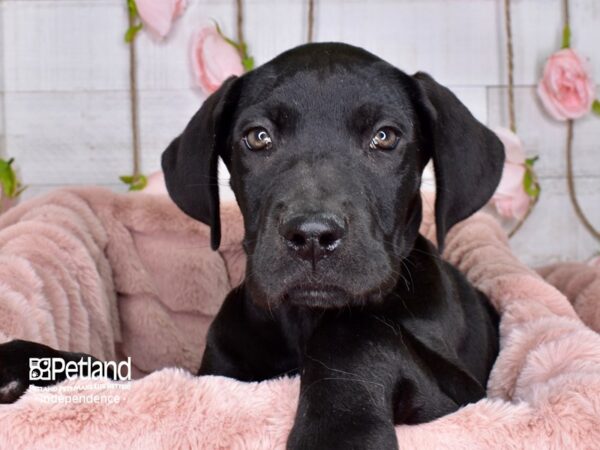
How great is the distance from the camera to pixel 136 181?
3.60m

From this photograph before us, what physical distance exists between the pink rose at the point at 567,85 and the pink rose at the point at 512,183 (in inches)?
10.1

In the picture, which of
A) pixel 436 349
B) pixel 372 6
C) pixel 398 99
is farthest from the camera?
pixel 372 6

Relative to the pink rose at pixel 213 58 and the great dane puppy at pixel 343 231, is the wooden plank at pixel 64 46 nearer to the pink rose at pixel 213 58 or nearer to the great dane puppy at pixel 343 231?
the pink rose at pixel 213 58

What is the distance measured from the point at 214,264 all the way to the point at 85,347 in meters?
0.66

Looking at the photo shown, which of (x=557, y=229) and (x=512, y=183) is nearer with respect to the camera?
(x=512, y=183)

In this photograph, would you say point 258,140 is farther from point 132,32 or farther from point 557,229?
point 557,229

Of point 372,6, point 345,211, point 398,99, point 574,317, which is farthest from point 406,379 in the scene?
point 372,6

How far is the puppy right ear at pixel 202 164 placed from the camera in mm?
1996

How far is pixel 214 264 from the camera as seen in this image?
2.98 meters

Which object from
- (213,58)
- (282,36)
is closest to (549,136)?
(282,36)

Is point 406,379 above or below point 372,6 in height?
below

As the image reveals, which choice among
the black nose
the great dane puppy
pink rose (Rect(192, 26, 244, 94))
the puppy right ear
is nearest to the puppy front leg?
the great dane puppy

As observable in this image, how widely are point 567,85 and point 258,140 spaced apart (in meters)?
2.18

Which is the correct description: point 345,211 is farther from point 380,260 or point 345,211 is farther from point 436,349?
point 436,349
